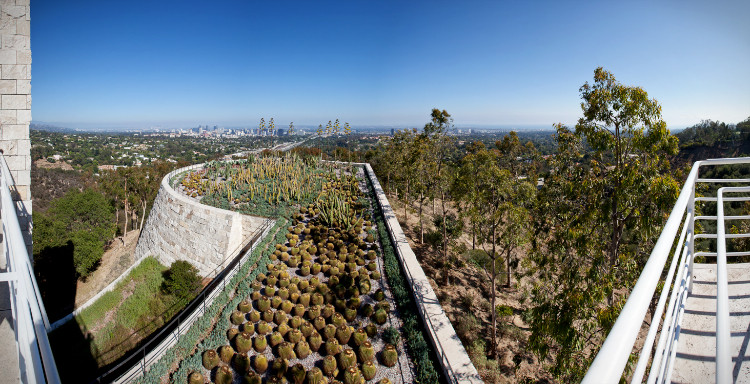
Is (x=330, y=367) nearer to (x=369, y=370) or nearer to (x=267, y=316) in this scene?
(x=369, y=370)

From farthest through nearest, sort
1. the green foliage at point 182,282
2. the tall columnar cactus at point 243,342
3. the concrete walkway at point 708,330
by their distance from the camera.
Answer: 1. the green foliage at point 182,282
2. the tall columnar cactus at point 243,342
3. the concrete walkway at point 708,330

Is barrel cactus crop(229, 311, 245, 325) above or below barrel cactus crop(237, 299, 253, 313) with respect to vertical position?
below

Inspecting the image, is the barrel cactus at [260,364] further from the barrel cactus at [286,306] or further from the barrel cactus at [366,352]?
the barrel cactus at [366,352]

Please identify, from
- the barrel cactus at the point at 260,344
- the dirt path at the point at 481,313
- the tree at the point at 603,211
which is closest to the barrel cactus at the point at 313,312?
the barrel cactus at the point at 260,344

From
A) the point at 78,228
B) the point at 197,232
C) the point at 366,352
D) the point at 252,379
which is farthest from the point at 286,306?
the point at 78,228

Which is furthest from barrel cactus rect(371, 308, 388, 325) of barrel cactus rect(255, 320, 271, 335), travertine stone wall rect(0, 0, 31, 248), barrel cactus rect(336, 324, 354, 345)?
travertine stone wall rect(0, 0, 31, 248)

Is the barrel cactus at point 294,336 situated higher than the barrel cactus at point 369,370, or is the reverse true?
the barrel cactus at point 294,336

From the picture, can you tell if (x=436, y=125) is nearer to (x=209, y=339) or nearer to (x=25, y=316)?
(x=209, y=339)

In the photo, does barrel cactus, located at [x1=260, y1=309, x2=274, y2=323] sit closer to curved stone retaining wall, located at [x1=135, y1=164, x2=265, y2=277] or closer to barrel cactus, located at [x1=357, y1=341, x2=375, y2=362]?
barrel cactus, located at [x1=357, y1=341, x2=375, y2=362]
